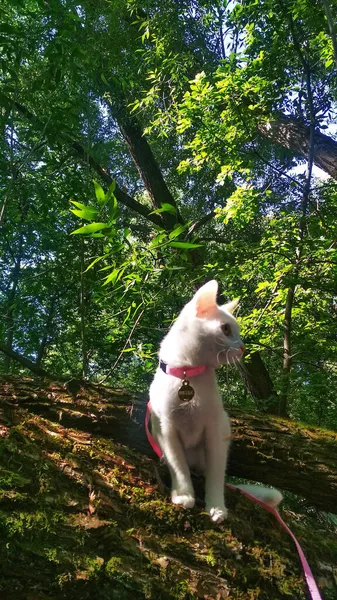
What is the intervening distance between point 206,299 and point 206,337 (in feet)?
0.59

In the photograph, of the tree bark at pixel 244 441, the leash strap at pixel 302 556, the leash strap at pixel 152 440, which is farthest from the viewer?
the tree bark at pixel 244 441

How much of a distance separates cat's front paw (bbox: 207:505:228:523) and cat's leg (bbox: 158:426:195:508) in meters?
0.09

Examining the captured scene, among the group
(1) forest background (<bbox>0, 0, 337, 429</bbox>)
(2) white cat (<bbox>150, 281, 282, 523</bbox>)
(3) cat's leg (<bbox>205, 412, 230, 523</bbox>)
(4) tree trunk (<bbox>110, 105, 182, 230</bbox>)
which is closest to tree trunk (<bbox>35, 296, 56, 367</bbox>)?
(1) forest background (<bbox>0, 0, 337, 429</bbox>)

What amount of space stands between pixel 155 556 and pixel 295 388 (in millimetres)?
2763

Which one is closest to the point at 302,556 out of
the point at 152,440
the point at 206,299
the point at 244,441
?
the point at 244,441

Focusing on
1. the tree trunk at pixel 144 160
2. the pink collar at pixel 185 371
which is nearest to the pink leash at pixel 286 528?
the pink collar at pixel 185 371

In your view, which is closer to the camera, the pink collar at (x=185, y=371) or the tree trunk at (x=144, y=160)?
the pink collar at (x=185, y=371)

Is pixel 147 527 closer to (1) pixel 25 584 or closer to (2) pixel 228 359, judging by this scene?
(1) pixel 25 584

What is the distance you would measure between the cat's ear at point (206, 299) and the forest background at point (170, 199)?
65 centimetres

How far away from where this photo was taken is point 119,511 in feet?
5.47

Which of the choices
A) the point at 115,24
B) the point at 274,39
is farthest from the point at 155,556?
the point at 115,24

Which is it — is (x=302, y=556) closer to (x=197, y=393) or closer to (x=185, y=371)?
(x=197, y=393)

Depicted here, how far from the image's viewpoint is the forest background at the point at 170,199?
131 inches

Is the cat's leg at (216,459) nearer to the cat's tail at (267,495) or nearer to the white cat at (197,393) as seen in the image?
the white cat at (197,393)
